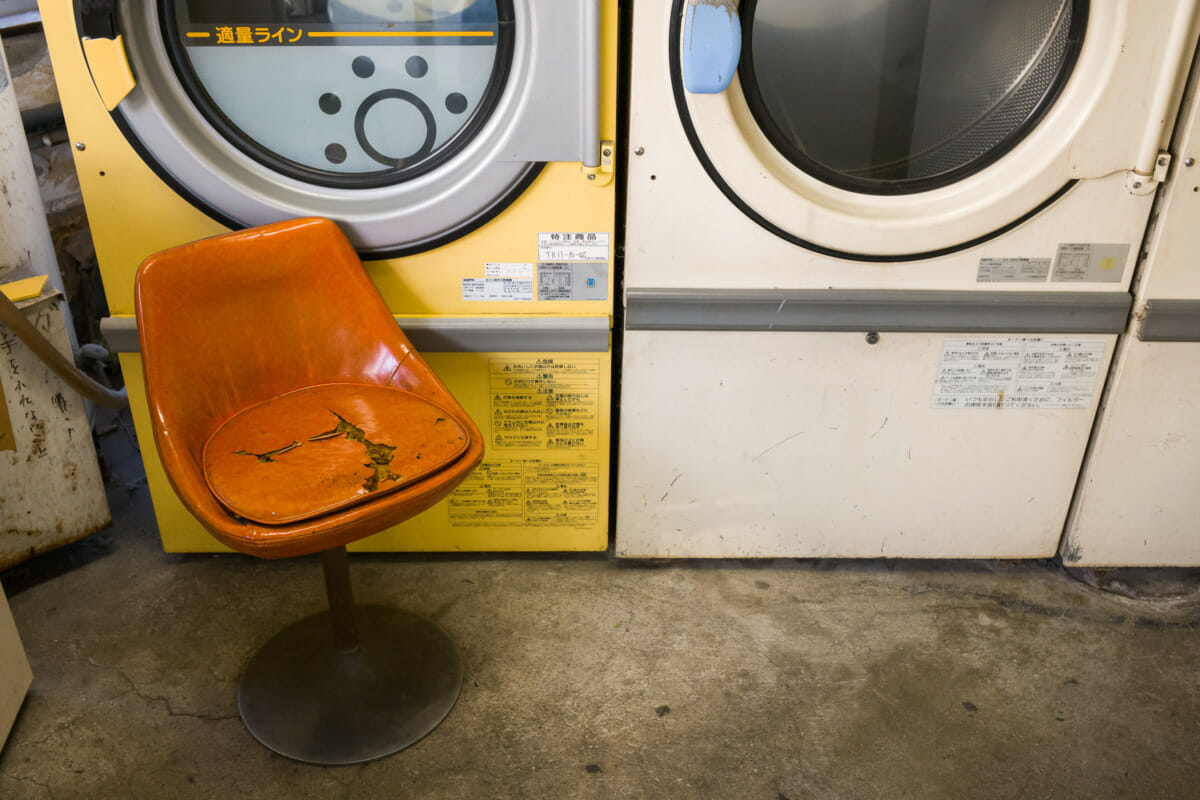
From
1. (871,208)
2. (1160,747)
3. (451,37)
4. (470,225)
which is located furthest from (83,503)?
(1160,747)

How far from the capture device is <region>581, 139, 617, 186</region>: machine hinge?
1801mm

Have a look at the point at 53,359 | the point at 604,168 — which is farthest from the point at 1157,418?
the point at 53,359

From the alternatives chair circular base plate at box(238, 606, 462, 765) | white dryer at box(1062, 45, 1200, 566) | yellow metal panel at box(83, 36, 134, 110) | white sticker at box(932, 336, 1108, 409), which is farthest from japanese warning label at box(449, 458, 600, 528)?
white dryer at box(1062, 45, 1200, 566)

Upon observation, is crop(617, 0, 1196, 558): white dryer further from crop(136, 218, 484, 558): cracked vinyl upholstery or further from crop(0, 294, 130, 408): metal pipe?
crop(0, 294, 130, 408): metal pipe

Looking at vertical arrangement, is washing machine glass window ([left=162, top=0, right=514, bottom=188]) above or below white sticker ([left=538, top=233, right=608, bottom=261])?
above

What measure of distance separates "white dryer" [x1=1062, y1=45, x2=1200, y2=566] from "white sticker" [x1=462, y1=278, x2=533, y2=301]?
1332 millimetres

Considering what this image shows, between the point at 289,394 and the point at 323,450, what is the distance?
10.3 inches

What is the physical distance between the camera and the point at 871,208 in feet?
6.10

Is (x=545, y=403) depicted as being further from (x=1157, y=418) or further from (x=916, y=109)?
(x=1157, y=418)

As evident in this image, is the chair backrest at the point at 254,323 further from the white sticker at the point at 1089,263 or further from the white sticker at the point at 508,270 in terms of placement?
the white sticker at the point at 1089,263

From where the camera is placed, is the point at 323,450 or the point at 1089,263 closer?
the point at 323,450

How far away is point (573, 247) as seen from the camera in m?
1.91

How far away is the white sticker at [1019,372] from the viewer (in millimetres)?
1987

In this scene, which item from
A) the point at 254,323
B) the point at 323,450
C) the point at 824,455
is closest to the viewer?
the point at 323,450
